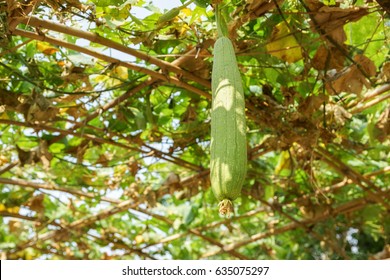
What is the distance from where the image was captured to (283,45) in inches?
95.5

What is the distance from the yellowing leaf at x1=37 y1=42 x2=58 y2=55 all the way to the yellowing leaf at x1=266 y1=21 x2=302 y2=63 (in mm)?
909

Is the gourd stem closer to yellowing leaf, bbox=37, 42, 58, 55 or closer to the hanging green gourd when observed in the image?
the hanging green gourd

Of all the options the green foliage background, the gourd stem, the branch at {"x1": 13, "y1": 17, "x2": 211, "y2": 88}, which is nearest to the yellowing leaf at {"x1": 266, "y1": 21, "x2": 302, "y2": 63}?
the green foliage background

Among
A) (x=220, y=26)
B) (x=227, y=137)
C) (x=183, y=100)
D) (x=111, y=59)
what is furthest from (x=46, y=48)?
(x=227, y=137)

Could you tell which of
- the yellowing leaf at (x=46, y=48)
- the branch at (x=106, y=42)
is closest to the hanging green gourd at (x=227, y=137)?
the branch at (x=106, y=42)

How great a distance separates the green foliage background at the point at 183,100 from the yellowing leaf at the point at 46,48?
1 centimetres

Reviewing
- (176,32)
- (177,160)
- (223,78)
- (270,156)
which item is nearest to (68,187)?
(177,160)

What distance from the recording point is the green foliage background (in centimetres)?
222

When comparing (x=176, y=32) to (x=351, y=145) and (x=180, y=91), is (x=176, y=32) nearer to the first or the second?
(x=180, y=91)

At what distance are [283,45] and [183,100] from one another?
0.87 meters

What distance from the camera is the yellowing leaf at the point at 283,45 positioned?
93.4 inches

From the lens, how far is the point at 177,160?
3.57 meters

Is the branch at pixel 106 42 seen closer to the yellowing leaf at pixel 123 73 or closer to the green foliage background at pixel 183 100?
the green foliage background at pixel 183 100

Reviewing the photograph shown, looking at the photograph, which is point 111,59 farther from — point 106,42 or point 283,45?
point 283,45
